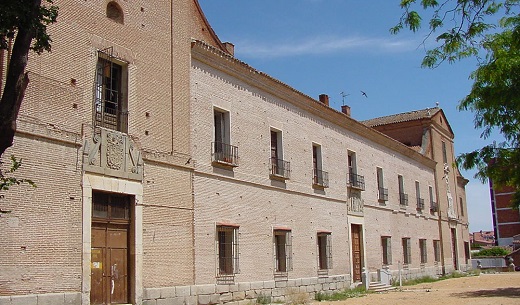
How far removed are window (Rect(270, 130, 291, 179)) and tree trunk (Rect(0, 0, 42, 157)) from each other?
13.1 metres

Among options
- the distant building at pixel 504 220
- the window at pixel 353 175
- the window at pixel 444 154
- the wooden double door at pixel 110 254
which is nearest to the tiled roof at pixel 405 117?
the window at pixel 444 154

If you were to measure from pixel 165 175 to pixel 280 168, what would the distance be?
21.3 feet

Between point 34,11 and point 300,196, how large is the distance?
15.0m

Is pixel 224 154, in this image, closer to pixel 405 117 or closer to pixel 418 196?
pixel 418 196

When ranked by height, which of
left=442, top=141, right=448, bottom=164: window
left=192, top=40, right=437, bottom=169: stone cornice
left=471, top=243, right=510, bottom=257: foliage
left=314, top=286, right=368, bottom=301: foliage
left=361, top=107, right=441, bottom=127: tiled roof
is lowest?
left=314, top=286, right=368, bottom=301: foliage

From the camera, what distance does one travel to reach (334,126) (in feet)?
84.3

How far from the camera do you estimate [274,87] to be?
69.3 ft

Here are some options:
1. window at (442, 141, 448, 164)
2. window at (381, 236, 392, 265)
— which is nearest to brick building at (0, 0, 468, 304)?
window at (381, 236, 392, 265)

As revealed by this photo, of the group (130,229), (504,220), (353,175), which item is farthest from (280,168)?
(504,220)

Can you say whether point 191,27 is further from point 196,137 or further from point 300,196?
point 300,196

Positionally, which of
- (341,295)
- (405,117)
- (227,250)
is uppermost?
(405,117)

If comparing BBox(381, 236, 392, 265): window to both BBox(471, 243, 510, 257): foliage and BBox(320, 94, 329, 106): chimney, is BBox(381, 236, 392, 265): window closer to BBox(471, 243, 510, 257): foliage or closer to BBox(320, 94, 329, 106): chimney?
BBox(320, 94, 329, 106): chimney

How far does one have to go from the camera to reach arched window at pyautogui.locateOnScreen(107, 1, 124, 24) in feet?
48.1

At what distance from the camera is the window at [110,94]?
45.4ft
